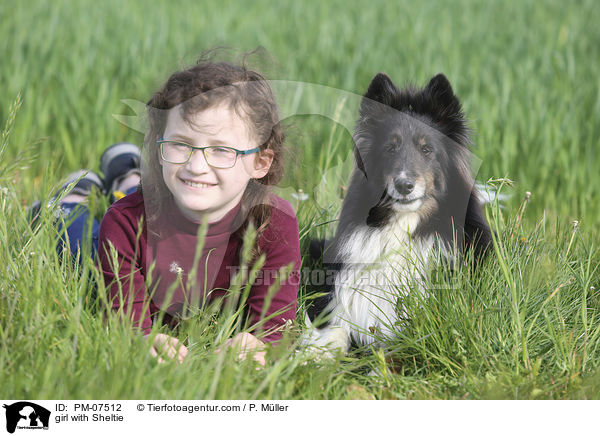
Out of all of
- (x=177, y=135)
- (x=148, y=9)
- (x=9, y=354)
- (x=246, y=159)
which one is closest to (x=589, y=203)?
(x=246, y=159)

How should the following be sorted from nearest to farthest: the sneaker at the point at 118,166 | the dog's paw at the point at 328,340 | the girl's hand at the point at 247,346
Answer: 1. the girl's hand at the point at 247,346
2. the dog's paw at the point at 328,340
3. the sneaker at the point at 118,166

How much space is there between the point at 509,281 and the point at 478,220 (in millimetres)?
338

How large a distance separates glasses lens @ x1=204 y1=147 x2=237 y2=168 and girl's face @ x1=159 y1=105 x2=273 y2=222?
0.02 meters

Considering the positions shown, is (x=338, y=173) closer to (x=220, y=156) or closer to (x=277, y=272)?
(x=277, y=272)

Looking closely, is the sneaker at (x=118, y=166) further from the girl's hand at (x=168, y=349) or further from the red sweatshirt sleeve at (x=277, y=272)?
the girl's hand at (x=168, y=349)

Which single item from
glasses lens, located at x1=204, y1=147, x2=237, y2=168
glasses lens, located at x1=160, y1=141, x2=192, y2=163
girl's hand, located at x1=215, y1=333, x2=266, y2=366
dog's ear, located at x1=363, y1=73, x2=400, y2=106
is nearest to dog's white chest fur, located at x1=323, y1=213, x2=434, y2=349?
girl's hand, located at x1=215, y1=333, x2=266, y2=366

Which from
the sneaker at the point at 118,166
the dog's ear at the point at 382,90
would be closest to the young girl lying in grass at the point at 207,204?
the dog's ear at the point at 382,90

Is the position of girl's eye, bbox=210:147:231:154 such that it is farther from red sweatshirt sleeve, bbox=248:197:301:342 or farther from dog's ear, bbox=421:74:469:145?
dog's ear, bbox=421:74:469:145

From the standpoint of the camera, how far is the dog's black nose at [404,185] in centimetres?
215

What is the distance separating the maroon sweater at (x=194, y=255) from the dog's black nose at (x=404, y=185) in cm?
47

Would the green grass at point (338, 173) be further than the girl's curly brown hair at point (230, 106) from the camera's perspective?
No

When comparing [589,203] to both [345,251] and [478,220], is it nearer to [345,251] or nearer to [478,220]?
[478,220]

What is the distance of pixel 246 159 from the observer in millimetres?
2262

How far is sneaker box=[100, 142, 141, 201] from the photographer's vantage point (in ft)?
12.1
